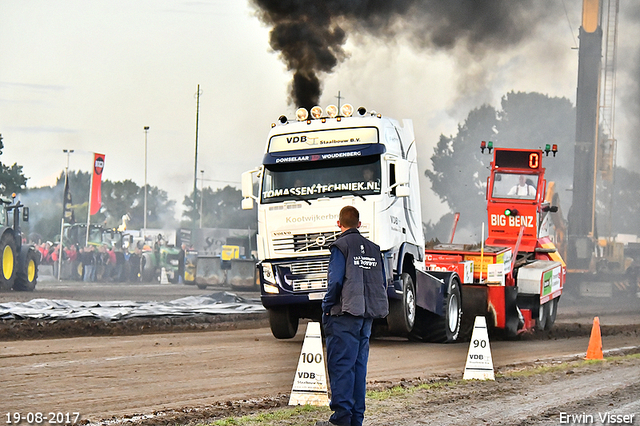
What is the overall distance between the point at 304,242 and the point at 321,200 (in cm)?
76

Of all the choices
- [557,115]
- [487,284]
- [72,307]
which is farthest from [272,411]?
[557,115]

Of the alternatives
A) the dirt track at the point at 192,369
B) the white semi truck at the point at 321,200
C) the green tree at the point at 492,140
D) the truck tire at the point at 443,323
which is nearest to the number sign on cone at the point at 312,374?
the dirt track at the point at 192,369

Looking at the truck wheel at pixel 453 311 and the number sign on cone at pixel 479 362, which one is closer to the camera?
the number sign on cone at pixel 479 362

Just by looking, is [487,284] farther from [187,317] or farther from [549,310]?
[187,317]

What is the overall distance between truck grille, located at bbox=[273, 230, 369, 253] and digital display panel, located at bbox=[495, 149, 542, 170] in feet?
29.1

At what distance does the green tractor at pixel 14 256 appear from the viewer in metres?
30.0

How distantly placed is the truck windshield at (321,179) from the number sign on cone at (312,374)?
6.57m

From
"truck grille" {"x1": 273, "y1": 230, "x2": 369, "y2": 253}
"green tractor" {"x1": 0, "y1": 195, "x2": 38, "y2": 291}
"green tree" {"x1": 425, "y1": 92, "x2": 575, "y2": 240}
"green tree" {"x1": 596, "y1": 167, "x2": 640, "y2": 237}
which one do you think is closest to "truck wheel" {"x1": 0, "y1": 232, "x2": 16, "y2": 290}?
"green tractor" {"x1": 0, "y1": 195, "x2": 38, "y2": 291}

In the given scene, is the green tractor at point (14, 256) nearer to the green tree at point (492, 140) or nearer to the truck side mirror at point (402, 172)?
the truck side mirror at point (402, 172)

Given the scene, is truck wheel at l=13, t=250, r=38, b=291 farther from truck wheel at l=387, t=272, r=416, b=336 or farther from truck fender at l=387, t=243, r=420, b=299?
truck wheel at l=387, t=272, r=416, b=336

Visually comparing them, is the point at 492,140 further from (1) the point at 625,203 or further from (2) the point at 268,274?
(2) the point at 268,274

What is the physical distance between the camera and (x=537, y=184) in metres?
21.9

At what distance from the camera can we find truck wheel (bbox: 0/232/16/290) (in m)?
29.9

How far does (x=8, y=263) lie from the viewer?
30.7 meters
